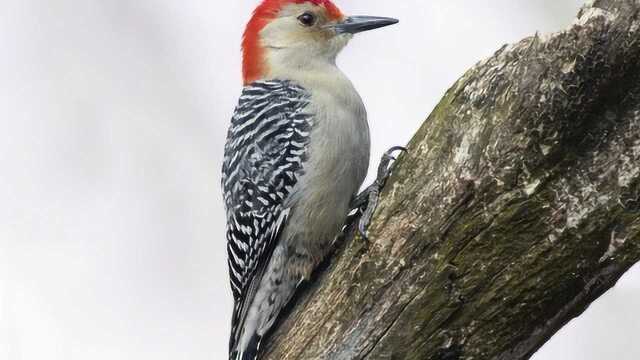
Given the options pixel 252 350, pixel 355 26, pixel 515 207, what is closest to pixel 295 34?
pixel 355 26

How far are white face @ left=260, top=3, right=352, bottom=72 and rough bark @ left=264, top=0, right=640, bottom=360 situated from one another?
150 centimetres

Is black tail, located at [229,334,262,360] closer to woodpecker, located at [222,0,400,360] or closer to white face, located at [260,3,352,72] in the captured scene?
woodpecker, located at [222,0,400,360]

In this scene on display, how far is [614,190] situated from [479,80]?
677 mm

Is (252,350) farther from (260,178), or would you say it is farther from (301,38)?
(301,38)

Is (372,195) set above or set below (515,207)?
above

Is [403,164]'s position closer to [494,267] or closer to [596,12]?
[494,267]

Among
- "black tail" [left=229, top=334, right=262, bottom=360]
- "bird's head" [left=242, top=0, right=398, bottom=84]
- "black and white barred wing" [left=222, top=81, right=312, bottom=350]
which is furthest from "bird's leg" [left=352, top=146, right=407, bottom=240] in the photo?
"bird's head" [left=242, top=0, right=398, bottom=84]

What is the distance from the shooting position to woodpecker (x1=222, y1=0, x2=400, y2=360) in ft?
14.0

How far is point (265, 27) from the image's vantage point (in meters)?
4.95

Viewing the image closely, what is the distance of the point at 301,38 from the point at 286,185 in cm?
103

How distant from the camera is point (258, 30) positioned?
497cm

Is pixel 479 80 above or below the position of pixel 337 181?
below

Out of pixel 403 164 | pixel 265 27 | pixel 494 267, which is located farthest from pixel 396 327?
pixel 265 27

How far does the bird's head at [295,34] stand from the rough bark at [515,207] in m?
1.52
